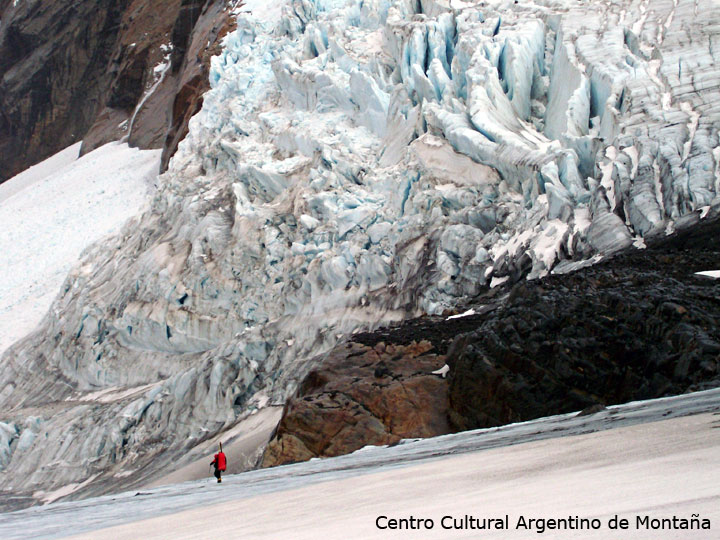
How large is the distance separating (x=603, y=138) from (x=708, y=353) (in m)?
7.58

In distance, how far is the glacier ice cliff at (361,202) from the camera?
13.3m

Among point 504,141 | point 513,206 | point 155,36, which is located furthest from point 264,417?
point 155,36

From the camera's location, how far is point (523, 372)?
337 inches

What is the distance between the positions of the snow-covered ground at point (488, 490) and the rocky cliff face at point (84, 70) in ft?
109

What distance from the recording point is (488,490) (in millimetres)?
3732

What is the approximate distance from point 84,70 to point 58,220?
2211 cm

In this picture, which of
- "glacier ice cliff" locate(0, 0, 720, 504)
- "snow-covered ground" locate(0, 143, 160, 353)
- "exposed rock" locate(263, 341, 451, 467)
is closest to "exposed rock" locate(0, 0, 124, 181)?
"snow-covered ground" locate(0, 143, 160, 353)

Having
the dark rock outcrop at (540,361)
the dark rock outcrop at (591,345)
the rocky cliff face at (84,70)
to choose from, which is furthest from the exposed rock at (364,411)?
the rocky cliff face at (84,70)

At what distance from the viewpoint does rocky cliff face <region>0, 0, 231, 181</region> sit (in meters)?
39.3

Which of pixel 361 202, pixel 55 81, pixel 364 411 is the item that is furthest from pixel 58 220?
pixel 364 411

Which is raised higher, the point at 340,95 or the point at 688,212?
the point at 340,95

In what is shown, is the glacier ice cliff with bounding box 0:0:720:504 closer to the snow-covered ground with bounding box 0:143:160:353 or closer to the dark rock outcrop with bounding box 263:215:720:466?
the dark rock outcrop with bounding box 263:215:720:466

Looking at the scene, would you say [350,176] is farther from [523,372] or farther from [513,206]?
[523,372]

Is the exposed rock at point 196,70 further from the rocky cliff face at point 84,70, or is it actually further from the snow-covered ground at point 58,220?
the rocky cliff face at point 84,70
